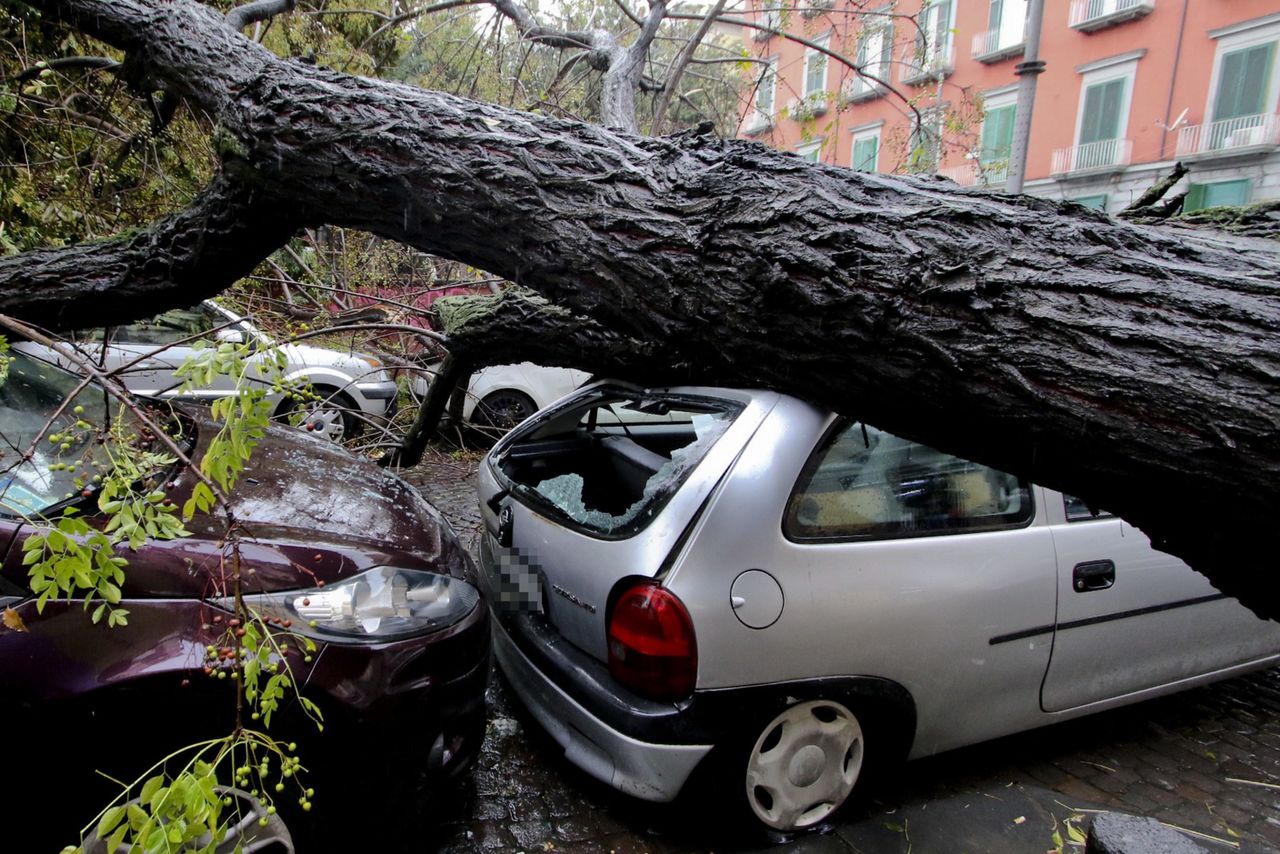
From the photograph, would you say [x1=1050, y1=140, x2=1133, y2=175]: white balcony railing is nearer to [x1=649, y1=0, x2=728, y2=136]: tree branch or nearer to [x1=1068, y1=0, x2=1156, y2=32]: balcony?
[x1=1068, y1=0, x2=1156, y2=32]: balcony

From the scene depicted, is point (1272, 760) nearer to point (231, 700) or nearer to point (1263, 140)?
point (231, 700)

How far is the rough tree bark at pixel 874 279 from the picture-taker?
3.71ft

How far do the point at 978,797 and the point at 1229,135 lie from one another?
1890 centimetres

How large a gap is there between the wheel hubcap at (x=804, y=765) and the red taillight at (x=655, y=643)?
366 mm

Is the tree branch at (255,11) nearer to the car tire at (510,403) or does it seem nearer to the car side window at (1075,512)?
the car tire at (510,403)

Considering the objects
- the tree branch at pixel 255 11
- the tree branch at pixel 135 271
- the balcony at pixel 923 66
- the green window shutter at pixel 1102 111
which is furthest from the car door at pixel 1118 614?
the green window shutter at pixel 1102 111

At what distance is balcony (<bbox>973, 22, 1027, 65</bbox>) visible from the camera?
1833 cm

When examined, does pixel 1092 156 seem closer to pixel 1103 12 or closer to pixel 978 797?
pixel 1103 12

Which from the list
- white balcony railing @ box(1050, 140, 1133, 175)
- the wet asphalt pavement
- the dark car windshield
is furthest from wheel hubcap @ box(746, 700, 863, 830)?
white balcony railing @ box(1050, 140, 1133, 175)

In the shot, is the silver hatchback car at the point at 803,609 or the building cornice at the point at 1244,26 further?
the building cornice at the point at 1244,26

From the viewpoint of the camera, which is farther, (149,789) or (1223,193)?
(1223,193)

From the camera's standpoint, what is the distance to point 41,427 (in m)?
2.60

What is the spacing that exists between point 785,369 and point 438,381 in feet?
10.2

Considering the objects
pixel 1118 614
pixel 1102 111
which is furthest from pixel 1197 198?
pixel 1118 614
